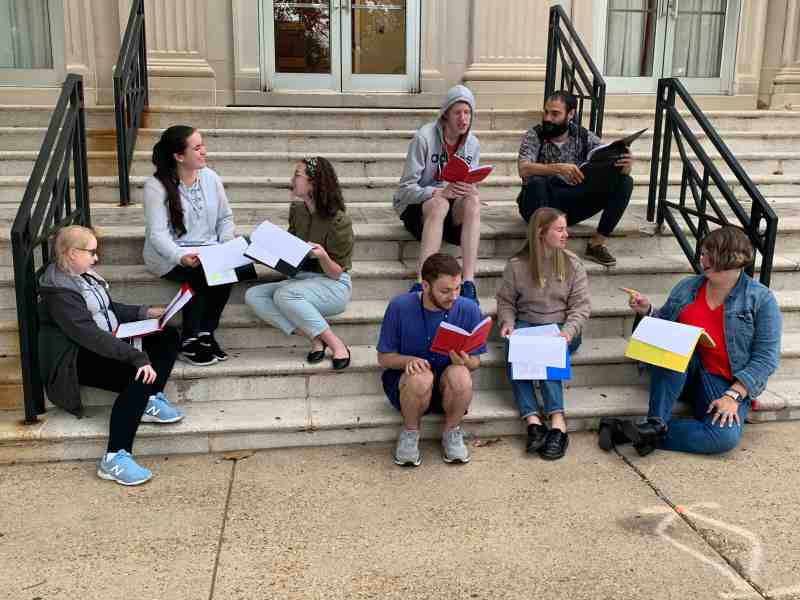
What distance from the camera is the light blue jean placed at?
14.1 ft

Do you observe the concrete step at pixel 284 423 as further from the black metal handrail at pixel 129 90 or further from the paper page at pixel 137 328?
the black metal handrail at pixel 129 90

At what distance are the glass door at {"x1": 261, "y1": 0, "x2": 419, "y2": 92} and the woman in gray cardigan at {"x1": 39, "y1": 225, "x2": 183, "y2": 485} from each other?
4715 millimetres

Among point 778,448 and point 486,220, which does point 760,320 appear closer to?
point 778,448

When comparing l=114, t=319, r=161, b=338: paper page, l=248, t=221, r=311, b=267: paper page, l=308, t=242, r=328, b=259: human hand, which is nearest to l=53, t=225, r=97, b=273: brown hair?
l=114, t=319, r=161, b=338: paper page

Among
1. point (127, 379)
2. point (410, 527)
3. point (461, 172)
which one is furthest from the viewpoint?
point (461, 172)

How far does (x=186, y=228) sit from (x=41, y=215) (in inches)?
30.3

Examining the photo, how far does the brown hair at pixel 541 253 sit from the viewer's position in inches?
166

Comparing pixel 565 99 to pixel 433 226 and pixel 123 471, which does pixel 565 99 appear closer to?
pixel 433 226

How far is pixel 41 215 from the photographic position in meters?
4.04

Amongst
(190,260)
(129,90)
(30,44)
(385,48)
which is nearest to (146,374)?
(190,260)

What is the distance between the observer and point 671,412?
4.17 meters

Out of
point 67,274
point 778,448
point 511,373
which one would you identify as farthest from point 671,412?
point 67,274

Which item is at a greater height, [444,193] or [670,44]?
[670,44]

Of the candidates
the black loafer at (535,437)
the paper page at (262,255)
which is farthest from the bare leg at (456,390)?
the paper page at (262,255)
